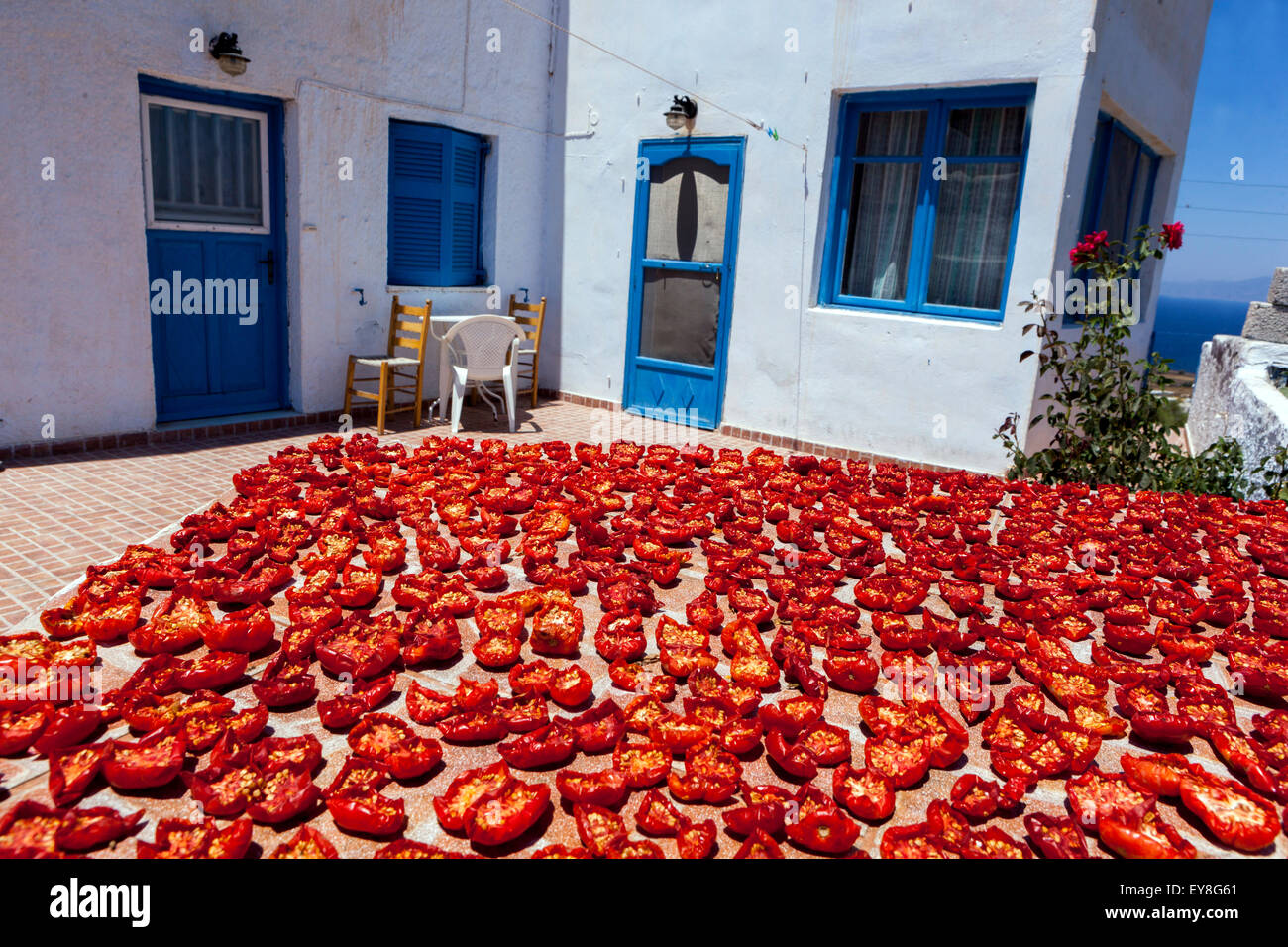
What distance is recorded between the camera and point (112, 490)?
4594 millimetres

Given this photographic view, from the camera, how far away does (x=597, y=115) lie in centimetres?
752

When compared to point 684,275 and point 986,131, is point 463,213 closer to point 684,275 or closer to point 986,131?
point 684,275

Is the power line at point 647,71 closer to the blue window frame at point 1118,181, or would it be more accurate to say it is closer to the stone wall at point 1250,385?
the blue window frame at point 1118,181

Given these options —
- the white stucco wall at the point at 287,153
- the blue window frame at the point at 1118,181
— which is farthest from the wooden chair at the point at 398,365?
the blue window frame at the point at 1118,181

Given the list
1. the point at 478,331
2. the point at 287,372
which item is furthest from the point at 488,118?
the point at 287,372

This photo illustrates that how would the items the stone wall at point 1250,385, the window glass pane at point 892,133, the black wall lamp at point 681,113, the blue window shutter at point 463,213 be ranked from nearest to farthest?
the stone wall at point 1250,385, the window glass pane at point 892,133, the black wall lamp at point 681,113, the blue window shutter at point 463,213

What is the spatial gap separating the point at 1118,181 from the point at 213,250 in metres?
7.42

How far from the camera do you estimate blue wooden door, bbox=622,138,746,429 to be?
690 centimetres

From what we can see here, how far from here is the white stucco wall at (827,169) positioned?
218 inches

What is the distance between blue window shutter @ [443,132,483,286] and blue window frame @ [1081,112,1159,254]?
4970 millimetres

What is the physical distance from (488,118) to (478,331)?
2.25 meters

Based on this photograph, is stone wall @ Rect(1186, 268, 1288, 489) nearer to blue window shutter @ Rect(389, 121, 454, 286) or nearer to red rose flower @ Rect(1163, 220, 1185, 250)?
red rose flower @ Rect(1163, 220, 1185, 250)

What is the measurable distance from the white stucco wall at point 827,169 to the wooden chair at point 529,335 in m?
0.46

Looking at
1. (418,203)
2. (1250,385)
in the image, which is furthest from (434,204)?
(1250,385)
